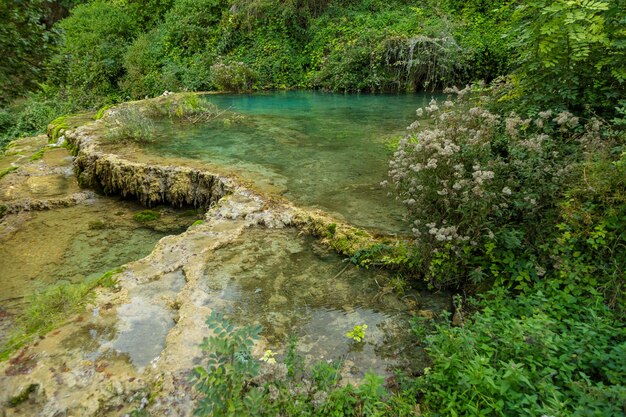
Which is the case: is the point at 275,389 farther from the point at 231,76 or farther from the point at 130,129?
the point at 231,76

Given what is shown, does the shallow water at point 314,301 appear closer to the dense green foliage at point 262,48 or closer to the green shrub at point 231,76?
the dense green foliage at point 262,48

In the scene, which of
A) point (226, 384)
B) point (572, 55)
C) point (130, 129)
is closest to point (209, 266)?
point (226, 384)

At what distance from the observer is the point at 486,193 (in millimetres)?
3707

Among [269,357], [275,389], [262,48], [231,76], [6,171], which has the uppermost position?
[262,48]

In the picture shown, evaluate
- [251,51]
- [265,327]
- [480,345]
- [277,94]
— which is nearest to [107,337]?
A: [265,327]

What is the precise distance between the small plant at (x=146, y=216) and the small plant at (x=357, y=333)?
4.39 metres

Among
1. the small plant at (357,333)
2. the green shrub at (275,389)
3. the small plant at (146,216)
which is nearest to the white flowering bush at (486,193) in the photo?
the small plant at (357,333)

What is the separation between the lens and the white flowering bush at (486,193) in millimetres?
3744

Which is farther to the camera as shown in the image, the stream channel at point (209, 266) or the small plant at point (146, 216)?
the small plant at point (146, 216)

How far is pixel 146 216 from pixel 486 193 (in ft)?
17.1

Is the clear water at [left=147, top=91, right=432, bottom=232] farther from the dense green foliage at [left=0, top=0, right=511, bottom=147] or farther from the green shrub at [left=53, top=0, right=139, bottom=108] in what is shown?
the green shrub at [left=53, top=0, right=139, bottom=108]

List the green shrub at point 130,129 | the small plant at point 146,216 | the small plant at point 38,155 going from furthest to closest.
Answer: the small plant at point 38,155
the green shrub at point 130,129
the small plant at point 146,216

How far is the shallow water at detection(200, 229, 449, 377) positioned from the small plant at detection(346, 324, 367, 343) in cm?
4

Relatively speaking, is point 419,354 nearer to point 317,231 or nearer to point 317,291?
point 317,291
